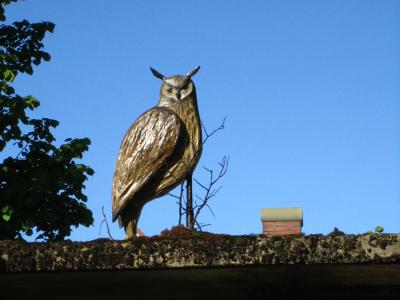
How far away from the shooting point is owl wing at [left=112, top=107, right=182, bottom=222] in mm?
6438

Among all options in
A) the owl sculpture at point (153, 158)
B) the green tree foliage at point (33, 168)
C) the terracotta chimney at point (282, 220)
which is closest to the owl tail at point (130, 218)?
the owl sculpture at point (153, 158)

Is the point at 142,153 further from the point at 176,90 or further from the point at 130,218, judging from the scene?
the point at 176,90

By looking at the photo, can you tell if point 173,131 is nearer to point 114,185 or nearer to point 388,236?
point 114,185

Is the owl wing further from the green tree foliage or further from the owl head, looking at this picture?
the green tree foliage

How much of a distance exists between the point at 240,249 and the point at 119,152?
157 inches

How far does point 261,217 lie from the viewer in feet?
28.6

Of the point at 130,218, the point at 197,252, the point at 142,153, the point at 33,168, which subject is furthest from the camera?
the point at 33,168

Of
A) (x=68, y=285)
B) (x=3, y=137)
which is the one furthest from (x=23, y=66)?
(x=68, y=285)

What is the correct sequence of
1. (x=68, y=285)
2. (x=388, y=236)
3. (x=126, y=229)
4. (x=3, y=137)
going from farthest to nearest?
(x=3, y=137), (x=126, y=229), (x=68, y=285), (x=388, y=236)

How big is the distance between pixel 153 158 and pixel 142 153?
6.6 inches

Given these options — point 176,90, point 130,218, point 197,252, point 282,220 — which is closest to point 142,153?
point 130,218

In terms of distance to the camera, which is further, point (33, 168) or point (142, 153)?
point (33, 168)

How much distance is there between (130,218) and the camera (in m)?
6.43

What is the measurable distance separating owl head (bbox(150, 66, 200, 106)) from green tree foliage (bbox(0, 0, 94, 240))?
6719 mm
